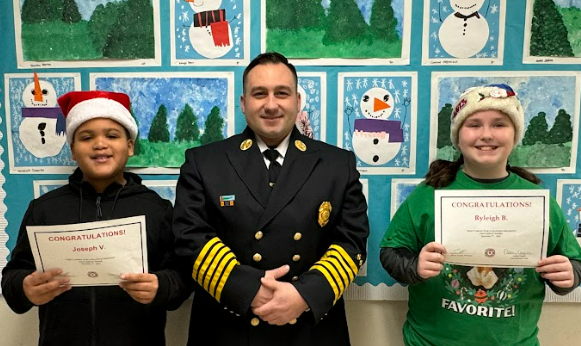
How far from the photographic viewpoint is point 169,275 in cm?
129

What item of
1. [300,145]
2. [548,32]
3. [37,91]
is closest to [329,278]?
[300,145]

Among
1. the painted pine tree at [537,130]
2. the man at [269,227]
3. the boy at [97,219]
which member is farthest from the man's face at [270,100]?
the painted pine tree at [537,130]

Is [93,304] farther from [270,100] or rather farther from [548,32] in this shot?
[548,32]

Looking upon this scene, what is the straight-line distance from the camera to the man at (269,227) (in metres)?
1.18

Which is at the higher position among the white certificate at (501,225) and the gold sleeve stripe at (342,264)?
the white certificate at (501,225)

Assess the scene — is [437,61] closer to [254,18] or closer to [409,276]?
[254,18]

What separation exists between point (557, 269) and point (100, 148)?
1.44 m

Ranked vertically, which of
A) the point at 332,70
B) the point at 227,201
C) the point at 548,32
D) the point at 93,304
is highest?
the point at 548,32

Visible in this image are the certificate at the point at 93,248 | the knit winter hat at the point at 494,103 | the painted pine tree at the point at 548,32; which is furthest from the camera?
the painted pine tree at the point at 548,32

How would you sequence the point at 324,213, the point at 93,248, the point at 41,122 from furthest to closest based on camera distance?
1. the point at 41,122
2. the point at 324,213
3. the point at 93,248

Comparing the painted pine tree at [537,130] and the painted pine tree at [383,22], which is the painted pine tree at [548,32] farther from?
the painted pine tree at [383,22]

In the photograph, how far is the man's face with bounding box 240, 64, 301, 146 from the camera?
50.9 inches

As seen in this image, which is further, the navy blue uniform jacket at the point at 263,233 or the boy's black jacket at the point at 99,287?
the boy's black jacket at the point at 99,287

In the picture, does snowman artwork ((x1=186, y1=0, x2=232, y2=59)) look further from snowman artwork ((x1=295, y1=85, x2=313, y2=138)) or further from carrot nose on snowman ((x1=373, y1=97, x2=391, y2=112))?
carrot nose on snowman ((x1=373, y1=97, x2=391, y2=112))
